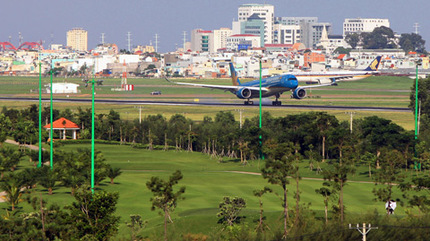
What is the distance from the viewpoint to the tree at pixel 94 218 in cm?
4431

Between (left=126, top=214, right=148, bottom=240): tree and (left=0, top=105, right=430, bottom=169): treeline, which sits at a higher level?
(left=0, top=105, right=430, bottom=169): treeline

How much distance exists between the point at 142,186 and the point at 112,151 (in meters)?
33.1

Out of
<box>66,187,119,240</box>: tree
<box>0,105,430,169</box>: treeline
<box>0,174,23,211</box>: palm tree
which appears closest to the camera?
<box>66,187,119,240</box>: tree

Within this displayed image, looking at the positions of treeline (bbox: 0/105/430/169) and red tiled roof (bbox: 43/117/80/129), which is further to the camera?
red tiled roof (bbox: 43/117/80/129)

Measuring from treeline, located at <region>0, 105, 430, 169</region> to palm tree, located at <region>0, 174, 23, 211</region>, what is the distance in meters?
Answer: 34.8

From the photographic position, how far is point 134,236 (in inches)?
1823

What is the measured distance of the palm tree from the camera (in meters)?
56.8

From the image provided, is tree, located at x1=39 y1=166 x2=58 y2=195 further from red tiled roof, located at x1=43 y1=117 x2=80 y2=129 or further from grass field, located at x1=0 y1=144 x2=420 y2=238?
red tiled roof, located at x1=43 y1=117 x2=80 y2=129

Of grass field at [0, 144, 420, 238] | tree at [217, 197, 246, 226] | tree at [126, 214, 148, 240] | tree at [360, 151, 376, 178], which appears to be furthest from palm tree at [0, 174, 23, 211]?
tree at [360, 151, 376, 178]

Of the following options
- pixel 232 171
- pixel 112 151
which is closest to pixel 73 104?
pixel 112 151

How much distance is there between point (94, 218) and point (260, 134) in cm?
4927

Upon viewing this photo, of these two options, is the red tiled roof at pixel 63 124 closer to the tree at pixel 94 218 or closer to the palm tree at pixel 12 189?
the palm tree at pixel 12 189

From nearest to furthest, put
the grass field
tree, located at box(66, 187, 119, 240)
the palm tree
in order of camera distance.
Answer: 1. tree, located at box(66, 187, 119, 240)
2. the grass field
3. the palm tree

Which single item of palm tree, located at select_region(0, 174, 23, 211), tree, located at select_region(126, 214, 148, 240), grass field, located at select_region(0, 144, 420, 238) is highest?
palm tree, located at select_region(0, 174, 23, 211)
